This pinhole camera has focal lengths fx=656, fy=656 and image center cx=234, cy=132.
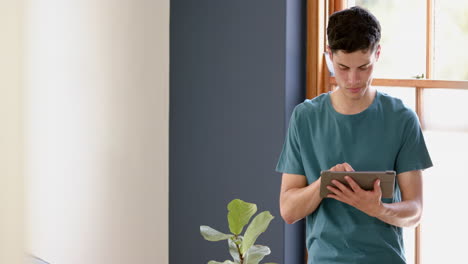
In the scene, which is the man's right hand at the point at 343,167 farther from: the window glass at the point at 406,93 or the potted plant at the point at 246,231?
the window glass at the point at 406,93

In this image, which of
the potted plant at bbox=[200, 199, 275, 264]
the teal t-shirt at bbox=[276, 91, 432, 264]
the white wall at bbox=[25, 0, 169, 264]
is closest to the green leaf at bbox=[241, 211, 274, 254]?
the potted plant at bbox=[200, 199, 275, 264]

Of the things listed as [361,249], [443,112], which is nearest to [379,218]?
[361,249]

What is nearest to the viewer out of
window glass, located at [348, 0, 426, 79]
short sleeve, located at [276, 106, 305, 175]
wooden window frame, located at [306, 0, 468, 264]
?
short sleeve, located at [276, 106, 305, 175]

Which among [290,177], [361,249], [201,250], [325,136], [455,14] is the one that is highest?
[455,14]

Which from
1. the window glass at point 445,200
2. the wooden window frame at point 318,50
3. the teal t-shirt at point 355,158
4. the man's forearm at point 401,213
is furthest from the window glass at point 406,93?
the man's forearm at point 401,213

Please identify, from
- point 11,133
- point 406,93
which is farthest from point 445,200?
point 11,133

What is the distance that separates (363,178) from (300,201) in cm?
20

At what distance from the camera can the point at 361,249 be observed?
1.81m

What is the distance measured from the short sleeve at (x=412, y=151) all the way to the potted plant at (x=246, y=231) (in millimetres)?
700

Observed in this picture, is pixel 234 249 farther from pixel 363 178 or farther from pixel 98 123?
pixel 98 123

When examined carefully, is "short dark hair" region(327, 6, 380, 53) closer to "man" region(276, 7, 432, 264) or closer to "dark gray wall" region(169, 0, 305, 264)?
"man" region(276, 7, 432, 264)

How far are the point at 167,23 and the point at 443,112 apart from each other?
151 centimetres

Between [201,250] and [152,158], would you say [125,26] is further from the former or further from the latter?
[201,250]

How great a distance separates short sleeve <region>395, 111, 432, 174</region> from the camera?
1823 mm
